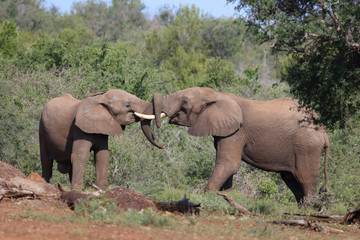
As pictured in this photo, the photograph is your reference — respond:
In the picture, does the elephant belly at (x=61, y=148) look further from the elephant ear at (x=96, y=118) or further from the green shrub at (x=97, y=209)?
the green shrub at (x=97, y=209)

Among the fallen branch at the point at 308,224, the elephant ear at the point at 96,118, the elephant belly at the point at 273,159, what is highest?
the elephant ear at the point at 96,118

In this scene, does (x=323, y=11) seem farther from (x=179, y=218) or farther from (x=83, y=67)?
(x=83, y=67)

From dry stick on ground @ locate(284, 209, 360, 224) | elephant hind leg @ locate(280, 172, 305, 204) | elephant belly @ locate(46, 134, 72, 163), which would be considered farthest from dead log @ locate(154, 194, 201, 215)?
elephant hind leg @ locate(280, 172, 305, 204)

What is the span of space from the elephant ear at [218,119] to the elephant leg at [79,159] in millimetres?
2231

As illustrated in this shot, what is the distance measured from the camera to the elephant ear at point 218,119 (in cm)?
1312

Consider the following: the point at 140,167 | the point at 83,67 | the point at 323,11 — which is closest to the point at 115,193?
the point at 323,11

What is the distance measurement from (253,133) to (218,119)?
0.74 metres

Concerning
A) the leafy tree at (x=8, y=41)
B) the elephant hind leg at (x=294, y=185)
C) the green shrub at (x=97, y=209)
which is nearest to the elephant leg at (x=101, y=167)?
the green shrub at (x=97, y=209)

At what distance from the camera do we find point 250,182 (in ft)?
51.0

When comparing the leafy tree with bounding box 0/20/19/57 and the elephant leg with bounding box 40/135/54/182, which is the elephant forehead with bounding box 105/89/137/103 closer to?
the elephant leg with bounding box 40/135/54/182

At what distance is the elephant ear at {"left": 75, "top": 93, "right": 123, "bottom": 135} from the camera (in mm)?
12391

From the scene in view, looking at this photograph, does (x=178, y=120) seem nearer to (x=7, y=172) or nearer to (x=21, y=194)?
(x=7, y=172)

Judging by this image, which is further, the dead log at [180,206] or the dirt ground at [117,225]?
the dead log at [180,206]

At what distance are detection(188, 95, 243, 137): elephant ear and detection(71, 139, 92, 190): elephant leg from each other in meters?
2.23
